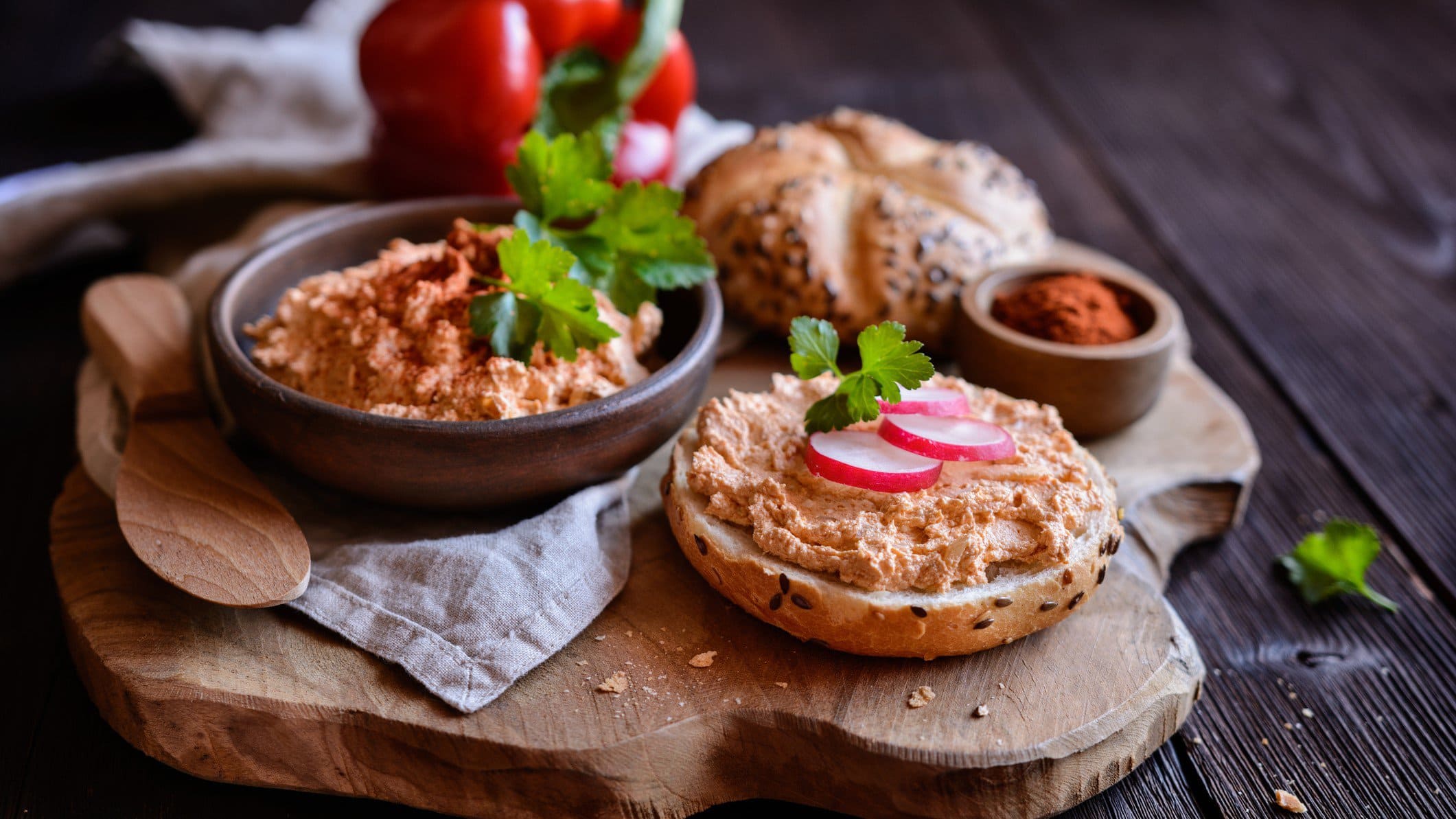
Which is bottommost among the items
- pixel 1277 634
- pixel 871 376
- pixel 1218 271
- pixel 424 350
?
pixel 1218 271

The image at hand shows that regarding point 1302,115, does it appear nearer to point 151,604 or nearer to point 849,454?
point 849,454

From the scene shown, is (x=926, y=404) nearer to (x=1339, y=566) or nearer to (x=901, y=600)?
(x=901, y=600)

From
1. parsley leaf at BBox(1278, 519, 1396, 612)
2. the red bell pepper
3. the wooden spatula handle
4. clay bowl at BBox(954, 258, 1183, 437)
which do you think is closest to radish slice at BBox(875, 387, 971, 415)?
clay bowl at BBox(954, 258, 1183, 437)

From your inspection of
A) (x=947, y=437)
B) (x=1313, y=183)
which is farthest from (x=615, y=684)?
(x=1313, y=183)

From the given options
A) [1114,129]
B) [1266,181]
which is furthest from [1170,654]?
[1114,129]

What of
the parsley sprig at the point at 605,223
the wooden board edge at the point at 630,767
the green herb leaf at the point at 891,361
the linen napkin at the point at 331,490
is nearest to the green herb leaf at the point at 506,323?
the parsley sprig at the point at 605,223

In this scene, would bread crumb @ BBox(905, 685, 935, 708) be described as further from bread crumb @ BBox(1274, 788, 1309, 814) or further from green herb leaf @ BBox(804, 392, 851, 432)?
bread crumb @ BBox(1274, 788, 1309, 814)

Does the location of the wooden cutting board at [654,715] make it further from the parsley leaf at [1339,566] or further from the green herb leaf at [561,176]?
the green herb leaf at [561,176]
